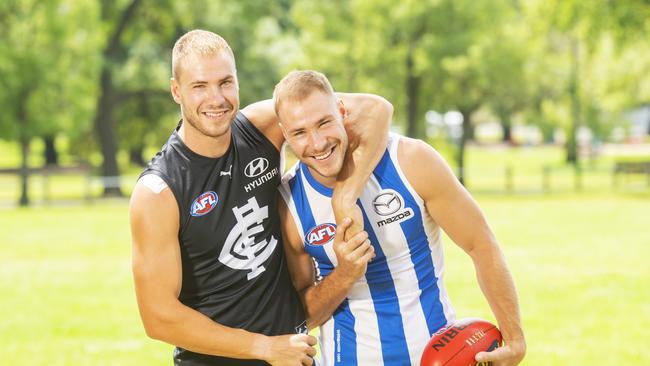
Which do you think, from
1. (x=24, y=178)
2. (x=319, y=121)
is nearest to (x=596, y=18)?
(x=24, y=178)

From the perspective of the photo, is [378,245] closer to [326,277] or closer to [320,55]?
[326,277]

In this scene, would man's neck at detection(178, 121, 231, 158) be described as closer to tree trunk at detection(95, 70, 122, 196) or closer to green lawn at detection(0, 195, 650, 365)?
green lawn at detection(0, 195, 650, 365)

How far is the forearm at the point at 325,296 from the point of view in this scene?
11.4ft

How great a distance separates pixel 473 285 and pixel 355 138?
26.2ft

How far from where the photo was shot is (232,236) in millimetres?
3459

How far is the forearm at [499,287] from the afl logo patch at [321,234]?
0.63 m

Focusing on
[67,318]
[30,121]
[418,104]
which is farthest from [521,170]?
[67,318]

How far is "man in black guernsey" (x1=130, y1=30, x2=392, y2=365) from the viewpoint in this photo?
10.7 ft

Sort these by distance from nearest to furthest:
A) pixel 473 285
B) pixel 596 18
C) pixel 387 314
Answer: pixel 387 314 → pixel 473 285 → pixel 596 18

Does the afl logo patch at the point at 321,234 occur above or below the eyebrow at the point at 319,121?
below

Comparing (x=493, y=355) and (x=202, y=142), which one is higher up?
(x=202, y=142)

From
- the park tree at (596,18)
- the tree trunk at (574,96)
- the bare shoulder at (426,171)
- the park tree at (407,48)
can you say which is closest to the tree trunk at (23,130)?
the park tree at (407,48)

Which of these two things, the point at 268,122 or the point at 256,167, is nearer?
the point at 256,167

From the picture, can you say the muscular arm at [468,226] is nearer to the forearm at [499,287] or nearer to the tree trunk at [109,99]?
the forearm at [499,287]
